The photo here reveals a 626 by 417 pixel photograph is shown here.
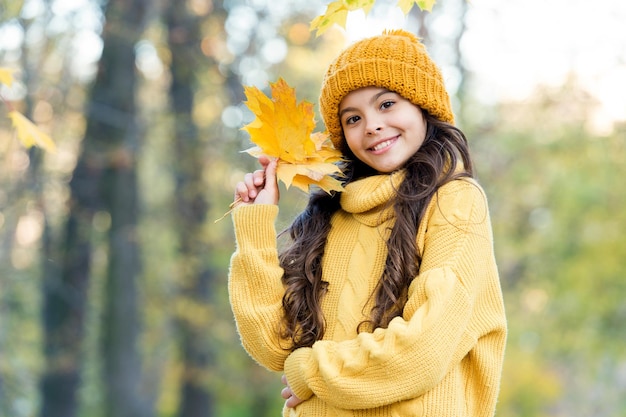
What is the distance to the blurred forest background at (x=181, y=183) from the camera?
Result: 9.45m

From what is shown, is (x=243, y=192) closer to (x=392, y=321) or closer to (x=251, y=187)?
(x=251, y=187)

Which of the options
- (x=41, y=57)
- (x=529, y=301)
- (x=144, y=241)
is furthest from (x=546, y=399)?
(x=41, y=57)

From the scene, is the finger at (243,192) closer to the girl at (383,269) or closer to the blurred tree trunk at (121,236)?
the girl at (383,269)

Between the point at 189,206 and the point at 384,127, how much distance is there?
28.2 feet

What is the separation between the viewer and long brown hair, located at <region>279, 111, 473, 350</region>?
2.76 metres

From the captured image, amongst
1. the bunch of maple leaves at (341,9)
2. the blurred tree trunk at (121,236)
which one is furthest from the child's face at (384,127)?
the blurred tree trunk at (121,236)

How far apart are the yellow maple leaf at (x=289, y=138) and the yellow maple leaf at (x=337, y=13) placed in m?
0.39

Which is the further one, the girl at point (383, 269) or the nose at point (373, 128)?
the nose at point (373, 128)

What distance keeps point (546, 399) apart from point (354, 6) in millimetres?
16839

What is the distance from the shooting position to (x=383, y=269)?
283cm

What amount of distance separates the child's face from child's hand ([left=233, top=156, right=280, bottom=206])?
0.30 meters

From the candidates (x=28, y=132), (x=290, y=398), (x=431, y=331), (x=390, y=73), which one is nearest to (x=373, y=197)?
(x=390, y=73)

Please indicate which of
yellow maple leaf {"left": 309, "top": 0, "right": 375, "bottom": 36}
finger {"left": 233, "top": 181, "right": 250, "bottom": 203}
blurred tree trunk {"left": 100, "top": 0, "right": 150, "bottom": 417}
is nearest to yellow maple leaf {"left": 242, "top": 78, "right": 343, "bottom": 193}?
finger {"left": 233, "top": 181, "right": 250, "bottom": 203}

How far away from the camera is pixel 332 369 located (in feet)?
8.63
